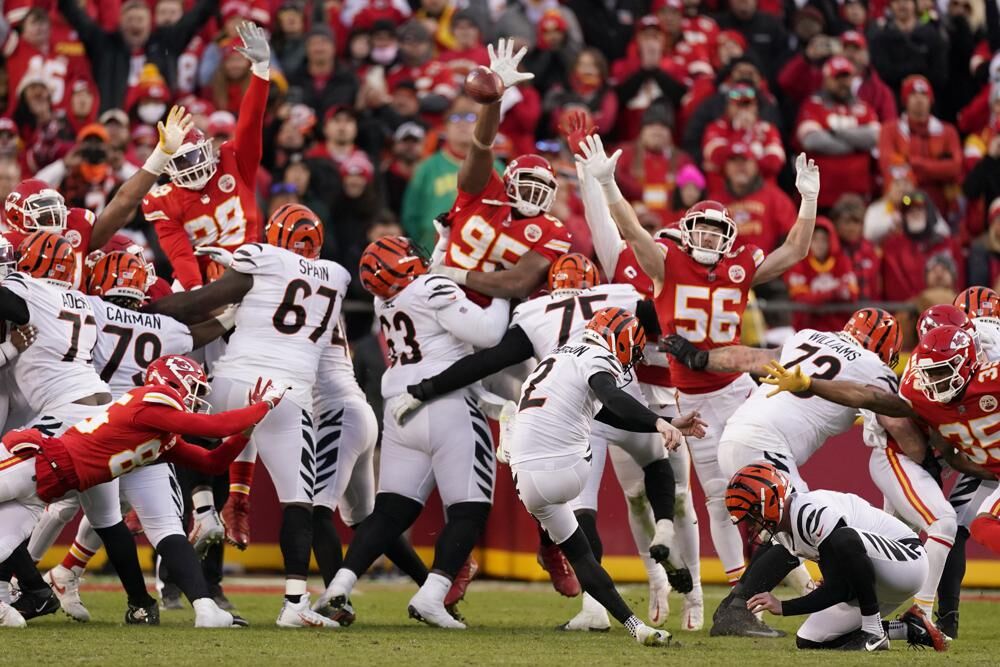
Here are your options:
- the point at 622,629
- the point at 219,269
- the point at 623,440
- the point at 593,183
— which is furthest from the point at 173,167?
the point at 622,629

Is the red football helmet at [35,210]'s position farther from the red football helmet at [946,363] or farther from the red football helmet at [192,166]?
the red football helmet at [946,363]

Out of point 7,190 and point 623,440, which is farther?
point 7,190

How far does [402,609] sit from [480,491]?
154 centimetres

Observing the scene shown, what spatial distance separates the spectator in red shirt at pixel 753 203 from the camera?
47.7 ft

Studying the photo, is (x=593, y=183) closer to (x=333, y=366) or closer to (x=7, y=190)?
(x=333, y=366)

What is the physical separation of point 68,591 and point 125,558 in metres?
0.72

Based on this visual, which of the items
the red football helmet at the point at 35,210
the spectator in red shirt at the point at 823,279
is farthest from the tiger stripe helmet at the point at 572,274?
the spectator in red shirt at the point at 823,279

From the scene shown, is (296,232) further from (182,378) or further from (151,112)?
(151,112)

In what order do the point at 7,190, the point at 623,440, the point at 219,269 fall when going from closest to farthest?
the point at 623,440 < the point at 219,269 < the point at 7,190

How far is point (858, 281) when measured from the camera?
14.5m

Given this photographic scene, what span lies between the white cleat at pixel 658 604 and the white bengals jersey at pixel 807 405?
105 cm

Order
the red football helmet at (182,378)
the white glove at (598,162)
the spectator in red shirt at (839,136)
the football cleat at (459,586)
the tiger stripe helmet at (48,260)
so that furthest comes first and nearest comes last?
the spectator in red shirt at (839,136) → the white glove at (598,162) → the football cleat at (459,586) → the tiger stripe helmet at (48,260) → the red football helmet at (182,378)

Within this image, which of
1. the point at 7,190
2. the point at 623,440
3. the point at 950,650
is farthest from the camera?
the point at 7,190

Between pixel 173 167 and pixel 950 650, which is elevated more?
pixel 173 167
